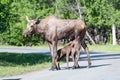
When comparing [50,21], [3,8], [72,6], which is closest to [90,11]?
[72,6]

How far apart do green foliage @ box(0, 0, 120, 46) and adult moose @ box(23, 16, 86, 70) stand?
1537 inches

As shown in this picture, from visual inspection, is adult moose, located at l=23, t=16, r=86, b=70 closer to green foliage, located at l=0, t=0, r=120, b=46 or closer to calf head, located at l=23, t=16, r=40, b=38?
calf head, located at l=23, t=16, r=40, b=38

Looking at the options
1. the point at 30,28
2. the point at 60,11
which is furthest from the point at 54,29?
the point at 60,11

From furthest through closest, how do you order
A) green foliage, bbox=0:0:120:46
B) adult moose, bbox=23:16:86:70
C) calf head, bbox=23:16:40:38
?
green foliage, bbox=0:0:120:46 < calf head, bbox=23:16:40:38 < adult moose, bbox=23:16:86:70

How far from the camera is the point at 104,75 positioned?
1875 cm

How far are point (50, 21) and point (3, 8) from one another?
36.1 ft

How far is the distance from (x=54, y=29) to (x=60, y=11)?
1750 inches

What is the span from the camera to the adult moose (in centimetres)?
2139

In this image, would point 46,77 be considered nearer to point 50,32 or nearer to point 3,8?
point 50,32

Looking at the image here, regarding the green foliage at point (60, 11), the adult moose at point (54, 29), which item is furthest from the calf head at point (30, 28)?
the green foliage at point (60, 11)

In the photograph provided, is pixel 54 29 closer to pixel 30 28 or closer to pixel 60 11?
pixel 30 28

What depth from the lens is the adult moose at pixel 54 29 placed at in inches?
842

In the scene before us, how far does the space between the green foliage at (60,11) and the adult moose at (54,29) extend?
39028 mm

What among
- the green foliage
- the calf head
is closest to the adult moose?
the calf head
